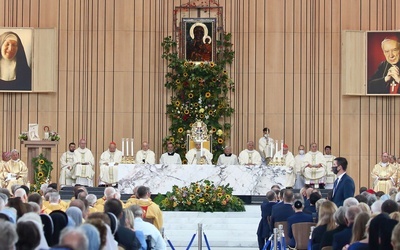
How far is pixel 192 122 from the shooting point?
2541 cm

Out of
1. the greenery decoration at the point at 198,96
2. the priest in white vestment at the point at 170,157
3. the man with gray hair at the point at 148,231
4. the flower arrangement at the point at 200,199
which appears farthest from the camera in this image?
the greenery decoration at the point at 198,96

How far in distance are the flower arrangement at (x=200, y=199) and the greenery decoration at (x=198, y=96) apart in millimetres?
4427

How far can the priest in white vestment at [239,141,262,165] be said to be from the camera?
80.1 ft

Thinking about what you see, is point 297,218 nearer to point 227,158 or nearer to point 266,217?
point 266,217

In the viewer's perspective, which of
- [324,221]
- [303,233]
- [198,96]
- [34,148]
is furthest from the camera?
[198,96]

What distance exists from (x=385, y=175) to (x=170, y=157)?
17.0 feet

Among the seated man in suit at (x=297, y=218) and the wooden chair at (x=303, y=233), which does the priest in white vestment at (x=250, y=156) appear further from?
the wooden chair at (x=303, y=233)

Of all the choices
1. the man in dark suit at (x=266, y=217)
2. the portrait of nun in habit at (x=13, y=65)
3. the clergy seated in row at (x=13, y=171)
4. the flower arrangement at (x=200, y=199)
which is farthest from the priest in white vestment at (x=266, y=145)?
the man in dark suit at (x=266, y=217)

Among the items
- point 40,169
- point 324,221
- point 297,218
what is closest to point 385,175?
point 40,169

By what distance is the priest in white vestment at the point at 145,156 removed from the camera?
2448cm

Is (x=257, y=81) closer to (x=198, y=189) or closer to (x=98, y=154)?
(x=98, y=154)

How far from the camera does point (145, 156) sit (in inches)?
969

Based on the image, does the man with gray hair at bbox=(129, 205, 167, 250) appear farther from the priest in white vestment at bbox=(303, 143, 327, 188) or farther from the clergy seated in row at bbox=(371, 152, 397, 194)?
the priest in white vestment at bbox=(303, 143, 327, 188)

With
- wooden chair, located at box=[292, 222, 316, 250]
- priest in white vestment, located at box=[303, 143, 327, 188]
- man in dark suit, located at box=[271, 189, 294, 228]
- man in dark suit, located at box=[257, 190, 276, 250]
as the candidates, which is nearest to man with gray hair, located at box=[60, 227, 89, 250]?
wooden chair, located at box=[292, 222, 316, 250]
